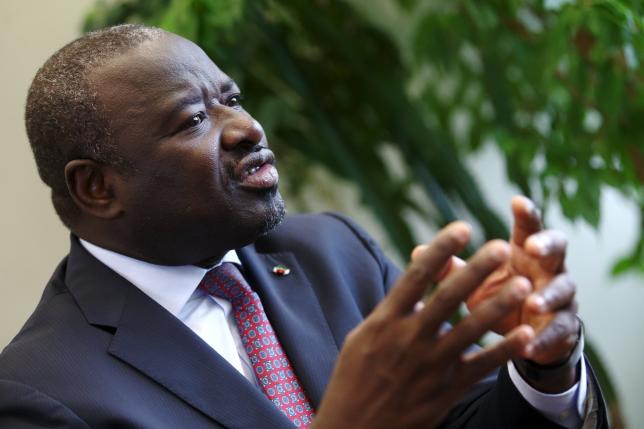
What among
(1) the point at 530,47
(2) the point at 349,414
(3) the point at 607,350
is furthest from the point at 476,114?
(2) the point at 349,414

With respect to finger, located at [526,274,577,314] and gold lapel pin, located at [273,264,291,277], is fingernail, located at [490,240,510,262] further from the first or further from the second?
gold lapel pin, located at [273,264,291,277]

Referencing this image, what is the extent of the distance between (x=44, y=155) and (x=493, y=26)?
1129 mm

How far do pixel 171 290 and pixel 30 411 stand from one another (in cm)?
24

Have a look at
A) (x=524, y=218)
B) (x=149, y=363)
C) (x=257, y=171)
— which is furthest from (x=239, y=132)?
(x=524, y=218)

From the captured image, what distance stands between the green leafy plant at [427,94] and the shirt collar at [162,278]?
60cm

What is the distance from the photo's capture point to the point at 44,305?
1176 millimetres

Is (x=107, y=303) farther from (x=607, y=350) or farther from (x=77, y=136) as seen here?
(x=607, y=350)

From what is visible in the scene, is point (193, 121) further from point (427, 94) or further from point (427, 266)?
point (427, 94)

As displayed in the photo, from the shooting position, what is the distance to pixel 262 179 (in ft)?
3.74

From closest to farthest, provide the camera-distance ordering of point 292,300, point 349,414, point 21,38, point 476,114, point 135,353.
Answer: point 349,414 < point 135,353 < point 292,300 < point 21,38 < point 476,114

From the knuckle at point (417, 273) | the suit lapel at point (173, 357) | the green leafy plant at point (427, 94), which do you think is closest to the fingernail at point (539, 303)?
the knuckle at point (417, 273)

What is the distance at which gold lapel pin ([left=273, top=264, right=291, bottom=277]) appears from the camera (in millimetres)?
1306

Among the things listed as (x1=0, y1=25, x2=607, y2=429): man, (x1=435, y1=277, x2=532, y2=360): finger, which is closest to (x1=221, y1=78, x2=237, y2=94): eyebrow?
(x1=0, y1=25, x2=607, y2=429): man

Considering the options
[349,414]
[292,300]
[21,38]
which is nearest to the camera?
[349,414]
